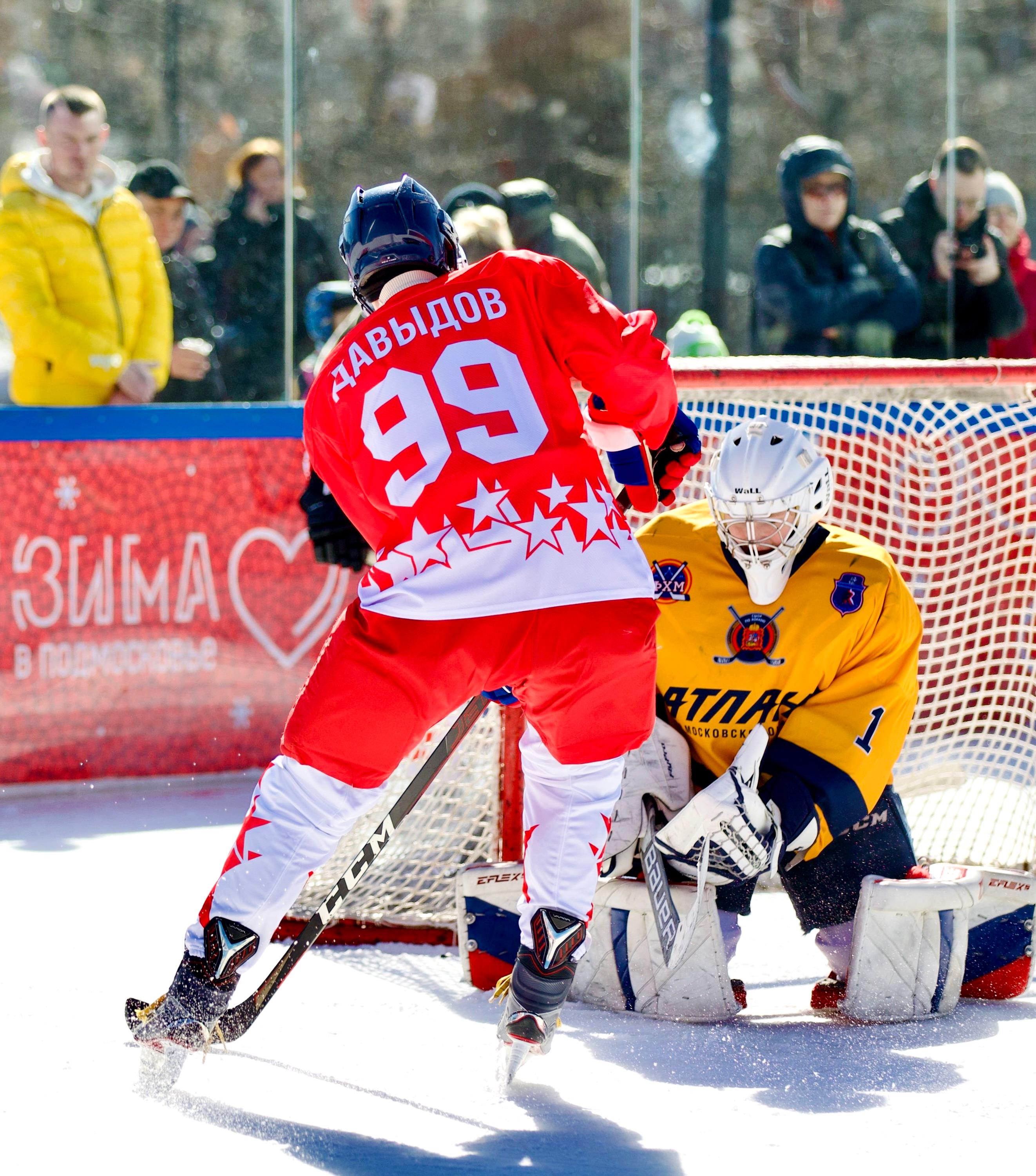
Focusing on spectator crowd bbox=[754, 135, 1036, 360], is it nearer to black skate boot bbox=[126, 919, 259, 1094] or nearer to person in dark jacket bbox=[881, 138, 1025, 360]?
person in dark jacket bbox=[881, 138, 1025, 360]

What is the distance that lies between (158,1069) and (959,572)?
7.86 ft

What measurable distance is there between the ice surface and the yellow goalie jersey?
17.4 inches

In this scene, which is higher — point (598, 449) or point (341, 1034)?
point (598, 449)

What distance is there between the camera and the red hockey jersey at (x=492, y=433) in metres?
2.23

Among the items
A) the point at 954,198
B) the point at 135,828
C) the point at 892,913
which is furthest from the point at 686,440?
the point at 954,198

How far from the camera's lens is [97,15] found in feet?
15.2

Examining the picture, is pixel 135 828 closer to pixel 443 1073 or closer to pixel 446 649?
pixel 443 1073

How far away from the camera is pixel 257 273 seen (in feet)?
16.2

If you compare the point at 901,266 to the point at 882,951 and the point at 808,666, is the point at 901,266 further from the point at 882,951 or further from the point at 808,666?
the point at 882,951

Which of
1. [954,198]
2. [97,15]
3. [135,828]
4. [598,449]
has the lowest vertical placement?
[135,828]

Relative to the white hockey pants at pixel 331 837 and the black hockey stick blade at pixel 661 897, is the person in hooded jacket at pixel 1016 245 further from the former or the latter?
the white hockey pants at pixel 331 837

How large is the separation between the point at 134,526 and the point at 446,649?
252 centimetres

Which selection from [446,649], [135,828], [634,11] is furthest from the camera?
[634,11]

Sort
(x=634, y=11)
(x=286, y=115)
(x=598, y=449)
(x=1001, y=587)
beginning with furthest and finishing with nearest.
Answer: (x=634, y=11) → (x=286, y=115) → (x=1001, y=587) → (x=598, y=449)
